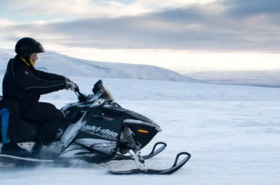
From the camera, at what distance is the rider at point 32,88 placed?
520cm

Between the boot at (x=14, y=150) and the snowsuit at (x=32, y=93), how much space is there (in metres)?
0.21

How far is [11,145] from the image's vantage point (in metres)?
→ 5.41

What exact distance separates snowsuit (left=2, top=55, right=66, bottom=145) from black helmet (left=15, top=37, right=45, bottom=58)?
2.9 inches

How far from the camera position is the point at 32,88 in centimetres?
518

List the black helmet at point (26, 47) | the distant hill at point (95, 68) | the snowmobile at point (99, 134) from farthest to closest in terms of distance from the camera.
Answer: the distant hill at point (95, 68)
the snowmobile at point (99, 134)
the black helmet at point (26, 47)

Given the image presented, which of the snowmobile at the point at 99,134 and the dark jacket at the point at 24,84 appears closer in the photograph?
the dark jacket at the point at 24,84

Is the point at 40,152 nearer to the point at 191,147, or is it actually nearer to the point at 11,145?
the point at 11,145

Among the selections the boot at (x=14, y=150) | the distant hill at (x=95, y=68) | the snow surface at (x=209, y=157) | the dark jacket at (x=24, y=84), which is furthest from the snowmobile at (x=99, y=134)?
the distant hill at (x=95, y=68)

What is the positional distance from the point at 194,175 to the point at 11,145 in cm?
219

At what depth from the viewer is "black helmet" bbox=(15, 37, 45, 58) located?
17.3ft

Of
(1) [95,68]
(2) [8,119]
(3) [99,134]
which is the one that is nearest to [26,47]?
(2) [8,119]

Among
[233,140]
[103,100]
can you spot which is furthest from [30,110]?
[233,140]

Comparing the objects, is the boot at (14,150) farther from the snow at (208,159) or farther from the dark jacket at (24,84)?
the dark jacket at (24,84)

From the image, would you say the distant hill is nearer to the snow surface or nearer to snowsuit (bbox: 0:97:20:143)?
the snow surface
